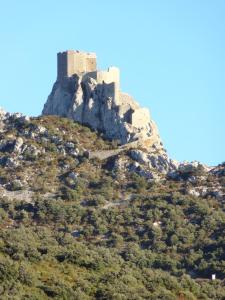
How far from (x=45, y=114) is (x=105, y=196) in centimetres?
1375

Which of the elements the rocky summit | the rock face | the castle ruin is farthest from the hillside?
the castle ruin

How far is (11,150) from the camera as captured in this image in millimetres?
137375

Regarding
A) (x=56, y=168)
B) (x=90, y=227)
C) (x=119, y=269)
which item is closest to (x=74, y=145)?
(x=56, y=168)

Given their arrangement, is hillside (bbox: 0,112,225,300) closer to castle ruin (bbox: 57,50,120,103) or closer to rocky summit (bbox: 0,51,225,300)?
rocky summit (bbox: 0,51,225,300)

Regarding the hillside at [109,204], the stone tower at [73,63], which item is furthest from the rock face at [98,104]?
the hillside at [109,204]

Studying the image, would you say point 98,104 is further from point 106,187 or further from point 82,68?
point 106,187

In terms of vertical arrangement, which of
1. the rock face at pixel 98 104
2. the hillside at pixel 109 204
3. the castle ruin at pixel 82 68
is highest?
the castle ruin at pixel 82 68

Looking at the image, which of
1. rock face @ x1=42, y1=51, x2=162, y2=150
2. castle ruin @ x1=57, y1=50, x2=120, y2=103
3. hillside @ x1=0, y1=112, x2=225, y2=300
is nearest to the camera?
hillside @ x1=0, y1=112, x2=225, y2=300

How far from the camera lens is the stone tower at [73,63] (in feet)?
466

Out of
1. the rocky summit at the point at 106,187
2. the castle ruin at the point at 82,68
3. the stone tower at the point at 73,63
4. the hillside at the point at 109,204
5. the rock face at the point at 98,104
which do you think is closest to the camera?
the hillside at the point at 109,204

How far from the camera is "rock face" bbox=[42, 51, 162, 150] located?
13875 cm

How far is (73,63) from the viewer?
14250 cm

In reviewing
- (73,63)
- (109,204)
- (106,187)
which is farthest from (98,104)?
(109,204)

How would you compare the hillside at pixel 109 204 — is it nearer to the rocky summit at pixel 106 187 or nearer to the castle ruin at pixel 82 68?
the rocky summit at pixel 106 187
